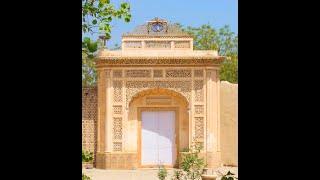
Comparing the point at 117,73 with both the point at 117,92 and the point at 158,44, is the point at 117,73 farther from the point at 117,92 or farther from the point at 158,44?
the point at 158,44

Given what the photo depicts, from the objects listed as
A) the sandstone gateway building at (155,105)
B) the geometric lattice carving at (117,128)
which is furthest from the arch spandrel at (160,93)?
the geometric lattice carving at (117,128)

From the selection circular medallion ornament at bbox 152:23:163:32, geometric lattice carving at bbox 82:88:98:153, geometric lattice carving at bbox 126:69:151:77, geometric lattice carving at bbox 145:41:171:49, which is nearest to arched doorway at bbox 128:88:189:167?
geometric lattice carving at bbox 126:69:151:77

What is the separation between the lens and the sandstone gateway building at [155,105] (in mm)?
15406

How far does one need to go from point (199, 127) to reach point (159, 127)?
1.06m

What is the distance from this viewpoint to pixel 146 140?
51.4 ft

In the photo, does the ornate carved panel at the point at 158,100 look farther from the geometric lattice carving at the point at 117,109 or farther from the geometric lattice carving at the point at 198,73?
the geometric lattice carving at the point at 198,73

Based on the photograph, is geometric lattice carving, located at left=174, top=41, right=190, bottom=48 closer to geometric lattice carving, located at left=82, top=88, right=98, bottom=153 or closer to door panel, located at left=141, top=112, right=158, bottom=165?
door panel, located at left=141, top=112, right=158, bottom=165

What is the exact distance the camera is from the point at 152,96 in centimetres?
1577

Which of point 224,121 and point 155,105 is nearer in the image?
point 155,105

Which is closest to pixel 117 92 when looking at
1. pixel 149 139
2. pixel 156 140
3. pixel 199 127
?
pixel 149 139
